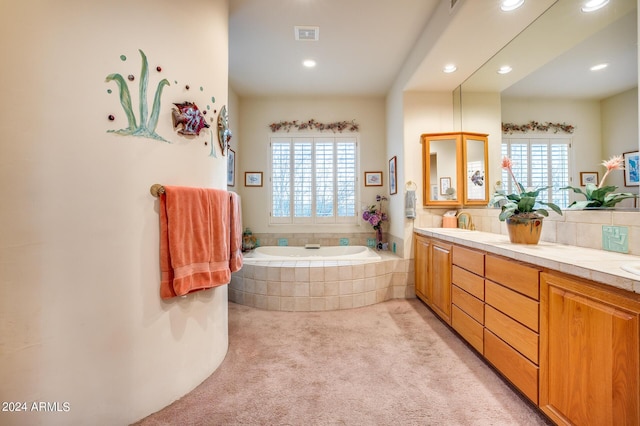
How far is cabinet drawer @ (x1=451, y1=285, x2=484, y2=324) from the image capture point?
1748mm

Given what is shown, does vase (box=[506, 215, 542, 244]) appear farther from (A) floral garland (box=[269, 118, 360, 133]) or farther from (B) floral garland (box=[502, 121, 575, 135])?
(A) floral garland (box=[269, 118, 360, 133])

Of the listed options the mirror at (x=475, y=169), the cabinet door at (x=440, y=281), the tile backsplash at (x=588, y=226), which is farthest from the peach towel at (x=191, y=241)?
the mirror at (x=475, y=169)

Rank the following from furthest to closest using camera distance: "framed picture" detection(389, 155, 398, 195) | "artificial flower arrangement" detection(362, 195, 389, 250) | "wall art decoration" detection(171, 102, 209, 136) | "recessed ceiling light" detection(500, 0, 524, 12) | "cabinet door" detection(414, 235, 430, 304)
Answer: "artificial flower arrangement" detection(362, 195, 389, 250)
"framed picture" detection(389, 155, 398, 195)
"cabinet door" detection(414, 235, 430, 304)
"recessed ceiling light" detection(500, 0, 524, 12)
"wall art decoration" detection(171, 102, 209, 136)

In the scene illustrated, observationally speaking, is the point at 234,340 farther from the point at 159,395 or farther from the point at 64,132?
the point at 64,132

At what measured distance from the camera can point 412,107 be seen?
3.10 metres

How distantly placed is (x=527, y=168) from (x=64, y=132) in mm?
2979

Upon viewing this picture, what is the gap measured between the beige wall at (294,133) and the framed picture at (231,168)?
209 mm

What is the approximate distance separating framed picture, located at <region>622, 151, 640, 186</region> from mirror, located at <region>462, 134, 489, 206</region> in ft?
4.39

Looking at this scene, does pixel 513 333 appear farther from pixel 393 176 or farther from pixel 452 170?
pixel 393 176

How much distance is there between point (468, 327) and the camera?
1.89 m

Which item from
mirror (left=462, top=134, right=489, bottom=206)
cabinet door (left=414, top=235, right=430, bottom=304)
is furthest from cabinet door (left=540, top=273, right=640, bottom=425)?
mirror (left=462, top=134, right=489, bottom=206)

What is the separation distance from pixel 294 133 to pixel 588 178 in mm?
3280

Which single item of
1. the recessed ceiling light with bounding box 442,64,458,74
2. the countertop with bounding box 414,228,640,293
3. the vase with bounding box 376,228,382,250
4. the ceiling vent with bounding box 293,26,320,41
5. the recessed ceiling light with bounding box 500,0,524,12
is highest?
the ceiling vent with bounding box 293,26,320,41

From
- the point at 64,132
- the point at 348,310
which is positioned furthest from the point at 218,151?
the point at 348,310
